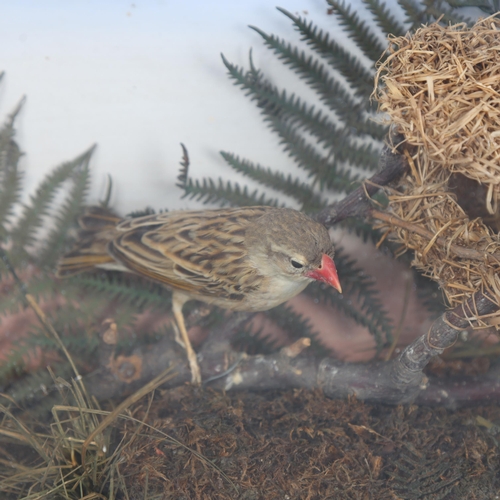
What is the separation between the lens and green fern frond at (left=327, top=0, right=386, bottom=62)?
1481 mm

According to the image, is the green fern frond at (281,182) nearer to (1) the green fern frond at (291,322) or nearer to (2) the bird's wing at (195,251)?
(2) the bird's wing at (195,251)

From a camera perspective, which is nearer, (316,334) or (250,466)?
(250,466)

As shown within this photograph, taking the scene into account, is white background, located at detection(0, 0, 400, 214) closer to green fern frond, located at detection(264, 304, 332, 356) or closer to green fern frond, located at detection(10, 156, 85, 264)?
green fern frond, located at detection(10, 156, 85, 264)

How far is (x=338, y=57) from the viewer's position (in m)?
1.55

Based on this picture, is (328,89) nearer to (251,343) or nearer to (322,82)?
(322,82)

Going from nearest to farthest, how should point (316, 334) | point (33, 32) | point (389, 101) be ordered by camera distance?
point (389, 101) < point (33, 32) < point (316, 334)

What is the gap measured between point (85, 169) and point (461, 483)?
1513 millimetres

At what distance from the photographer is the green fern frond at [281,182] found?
67.0 inches

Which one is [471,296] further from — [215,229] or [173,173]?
[173,173]

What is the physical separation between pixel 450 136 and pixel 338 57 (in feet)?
2.19

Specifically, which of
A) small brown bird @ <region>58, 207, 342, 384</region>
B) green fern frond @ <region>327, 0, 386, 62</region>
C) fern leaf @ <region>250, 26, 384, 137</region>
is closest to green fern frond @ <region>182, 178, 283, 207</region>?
small brown bird @ <region>58, 207, 342, 384</region>

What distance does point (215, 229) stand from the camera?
5.01 ft

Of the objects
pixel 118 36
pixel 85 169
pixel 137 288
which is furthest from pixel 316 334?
pixel 118 36

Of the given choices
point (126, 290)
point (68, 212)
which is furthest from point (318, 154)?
point (68, 212)
